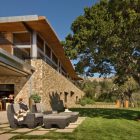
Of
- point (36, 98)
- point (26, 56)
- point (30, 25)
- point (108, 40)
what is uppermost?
point (30, 25)

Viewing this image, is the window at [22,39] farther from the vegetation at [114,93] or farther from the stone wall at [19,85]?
the vegetation at [114,93]

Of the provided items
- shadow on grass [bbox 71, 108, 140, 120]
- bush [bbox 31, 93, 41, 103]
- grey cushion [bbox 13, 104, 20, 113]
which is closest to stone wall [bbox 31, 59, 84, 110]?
bush [bbox 31, 93, 41, 103]

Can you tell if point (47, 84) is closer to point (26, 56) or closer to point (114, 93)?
point (26, 56)

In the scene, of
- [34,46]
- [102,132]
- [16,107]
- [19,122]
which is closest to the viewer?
[102,132]

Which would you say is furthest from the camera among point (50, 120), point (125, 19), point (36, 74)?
point (36, 74)

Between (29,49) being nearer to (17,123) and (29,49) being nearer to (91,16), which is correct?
(91,16)

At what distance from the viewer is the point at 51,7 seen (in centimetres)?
1964

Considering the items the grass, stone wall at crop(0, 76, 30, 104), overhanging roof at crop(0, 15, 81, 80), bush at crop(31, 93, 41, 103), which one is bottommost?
the grass

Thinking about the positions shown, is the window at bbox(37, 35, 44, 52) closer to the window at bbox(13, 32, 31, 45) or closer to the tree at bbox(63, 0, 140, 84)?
the window at bbox(13, 32, 31, 45)

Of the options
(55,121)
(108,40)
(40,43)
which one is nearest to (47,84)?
(40,43)

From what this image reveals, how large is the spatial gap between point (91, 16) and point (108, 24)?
334cm

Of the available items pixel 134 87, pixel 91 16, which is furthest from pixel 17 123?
pixel 134 87

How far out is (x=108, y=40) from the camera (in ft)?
54.1

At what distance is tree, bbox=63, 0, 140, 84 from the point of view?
16.1 metres
